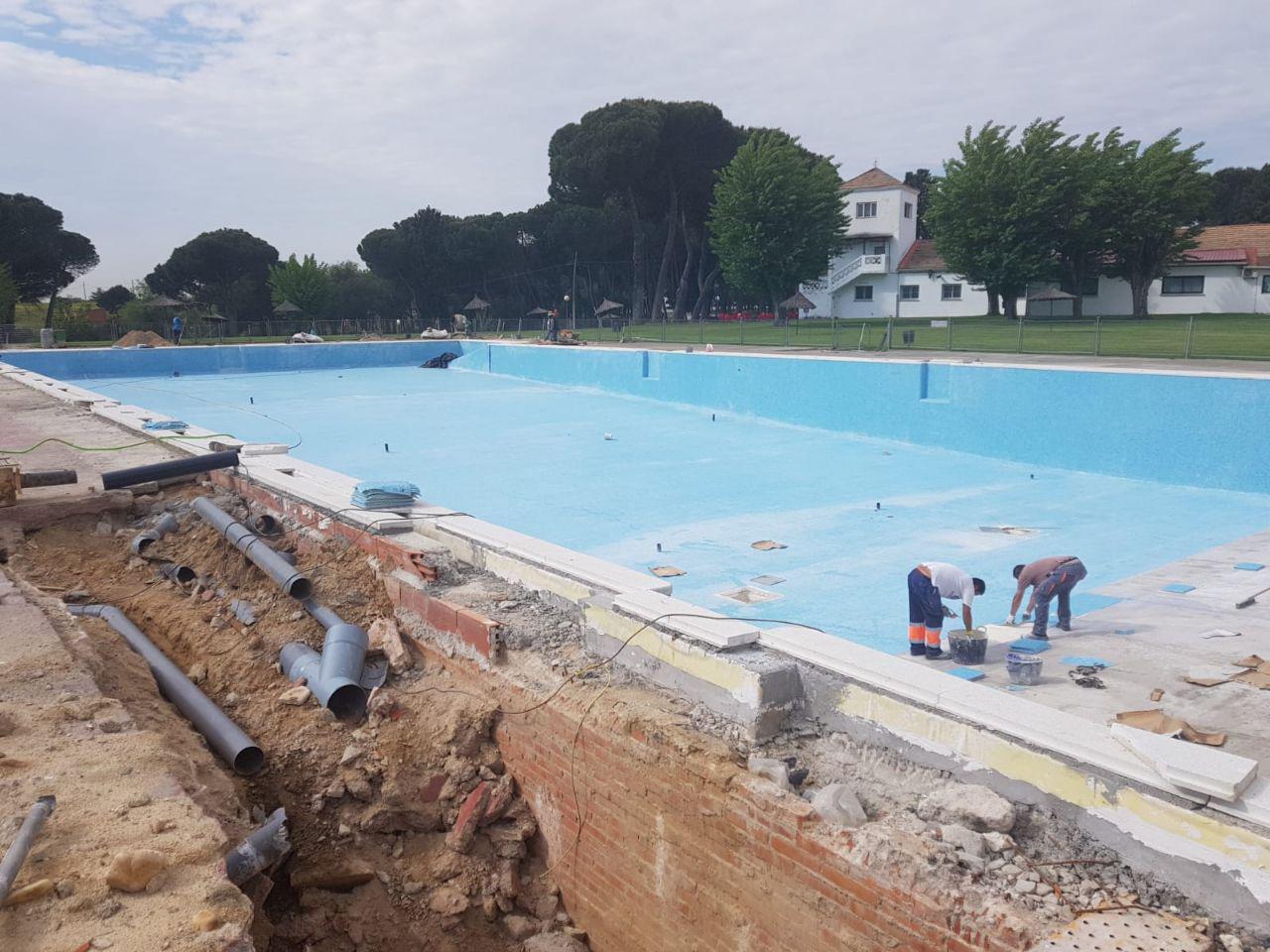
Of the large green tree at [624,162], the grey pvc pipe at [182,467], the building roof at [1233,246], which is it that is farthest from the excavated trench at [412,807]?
the large green tree at [624,162]

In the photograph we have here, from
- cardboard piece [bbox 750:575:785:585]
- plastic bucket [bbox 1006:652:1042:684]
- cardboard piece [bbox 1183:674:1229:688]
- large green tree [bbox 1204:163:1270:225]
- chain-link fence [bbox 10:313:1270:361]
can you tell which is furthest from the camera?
large green tree [bbox 1204:163:1270:225]

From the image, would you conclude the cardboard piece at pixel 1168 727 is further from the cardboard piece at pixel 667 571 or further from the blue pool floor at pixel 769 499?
the cardboard piece at pixel 667 571

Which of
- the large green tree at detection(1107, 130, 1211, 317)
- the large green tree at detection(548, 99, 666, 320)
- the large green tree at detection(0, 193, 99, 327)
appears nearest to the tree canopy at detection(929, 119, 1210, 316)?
the large green tree at detection(1107, 130, 1211, 317)

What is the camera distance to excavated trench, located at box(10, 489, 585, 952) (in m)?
4.38

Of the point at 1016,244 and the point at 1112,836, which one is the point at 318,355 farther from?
the point at 1112,836

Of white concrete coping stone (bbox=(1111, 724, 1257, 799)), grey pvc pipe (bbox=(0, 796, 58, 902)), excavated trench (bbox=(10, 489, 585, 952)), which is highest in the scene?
white concrete coping stone (bbox=(1111, 724, 1257, 799))

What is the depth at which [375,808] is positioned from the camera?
4727 mm

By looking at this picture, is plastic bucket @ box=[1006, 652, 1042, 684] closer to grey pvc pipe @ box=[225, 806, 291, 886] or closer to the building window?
grey pvc pipe @ box=[225, 806, 291, 886]

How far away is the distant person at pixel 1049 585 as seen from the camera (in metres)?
6.53

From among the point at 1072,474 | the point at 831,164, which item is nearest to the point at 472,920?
the point at 1072,474

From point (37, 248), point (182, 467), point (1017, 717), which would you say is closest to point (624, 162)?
point (37, 248)

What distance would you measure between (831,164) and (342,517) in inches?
1655

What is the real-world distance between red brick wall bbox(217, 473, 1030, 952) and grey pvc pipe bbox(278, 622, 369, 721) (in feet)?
2.11

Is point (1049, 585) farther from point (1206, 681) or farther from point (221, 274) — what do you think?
point (221, 274)
